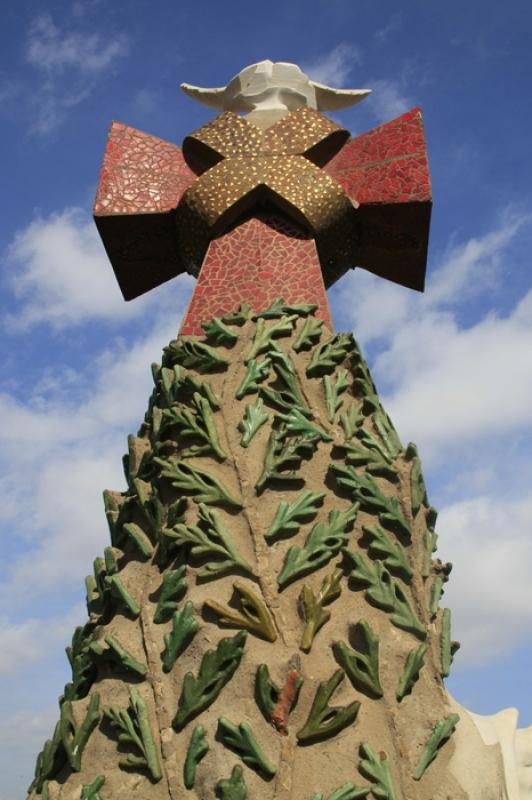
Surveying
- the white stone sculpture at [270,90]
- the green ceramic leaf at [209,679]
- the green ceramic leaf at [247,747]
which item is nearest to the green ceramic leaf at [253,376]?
the green ceramic leaf at [209,679]

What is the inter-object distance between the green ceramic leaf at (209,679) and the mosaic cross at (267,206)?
1789mm

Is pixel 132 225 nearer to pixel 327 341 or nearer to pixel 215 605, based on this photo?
pixel 327 341

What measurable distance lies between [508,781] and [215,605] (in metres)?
1.17

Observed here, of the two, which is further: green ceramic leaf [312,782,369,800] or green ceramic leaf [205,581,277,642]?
green ceramic leaf [205,581,277,642]

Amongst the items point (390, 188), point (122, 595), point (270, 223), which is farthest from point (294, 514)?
point (390, 188)

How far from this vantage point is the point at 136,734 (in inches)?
118

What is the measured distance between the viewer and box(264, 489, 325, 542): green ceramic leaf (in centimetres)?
336

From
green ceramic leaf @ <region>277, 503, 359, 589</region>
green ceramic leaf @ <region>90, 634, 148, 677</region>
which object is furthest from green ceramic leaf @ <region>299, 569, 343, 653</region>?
green ceramic leaf @ <region>90, 634, 148, 677</region>

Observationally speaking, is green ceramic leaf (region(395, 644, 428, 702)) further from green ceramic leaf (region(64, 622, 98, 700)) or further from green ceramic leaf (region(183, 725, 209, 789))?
green ceramic leaf (region(64, 622, 98, 700))

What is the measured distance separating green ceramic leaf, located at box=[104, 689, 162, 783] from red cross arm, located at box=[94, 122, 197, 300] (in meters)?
2.84

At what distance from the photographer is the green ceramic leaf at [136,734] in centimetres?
294

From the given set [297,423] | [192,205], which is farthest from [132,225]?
[297,423]

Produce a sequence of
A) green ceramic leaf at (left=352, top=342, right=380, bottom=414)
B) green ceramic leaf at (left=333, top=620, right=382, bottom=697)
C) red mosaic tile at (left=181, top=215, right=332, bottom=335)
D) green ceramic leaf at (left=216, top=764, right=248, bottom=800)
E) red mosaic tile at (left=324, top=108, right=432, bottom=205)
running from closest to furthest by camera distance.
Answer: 1. green ceramic leaf at (left=216, top=764, right=248, bottom=800)
2. green ceramic leaf at (left=333, top=620, right=382, bottom=697)
3. green ceramic leaf at (left=352, top=342, right=380, bottom=414)
4. red mosaic tile at (left=181, top=215, right=332, bottom=335)
5. red mosaic tile at (left=324, top=108, right=432, bottom=205)

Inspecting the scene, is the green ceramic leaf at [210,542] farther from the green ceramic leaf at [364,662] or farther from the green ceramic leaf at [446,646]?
the green ceramic leaf at [446,646]
